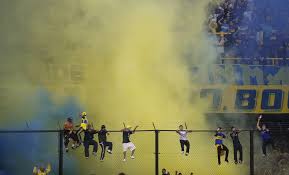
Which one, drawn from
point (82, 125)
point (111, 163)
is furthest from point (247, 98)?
point (82, 125)

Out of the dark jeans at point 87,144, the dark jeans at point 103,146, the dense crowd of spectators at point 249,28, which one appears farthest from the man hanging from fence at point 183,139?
the dense crowd of spectators at point 249,28

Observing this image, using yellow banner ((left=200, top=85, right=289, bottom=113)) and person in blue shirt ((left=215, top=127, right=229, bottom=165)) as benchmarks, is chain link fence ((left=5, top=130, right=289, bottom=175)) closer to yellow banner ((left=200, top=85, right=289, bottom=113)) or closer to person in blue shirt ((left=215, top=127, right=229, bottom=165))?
person in blue shirt ((left=215, top=127, right=229, bottom=165))

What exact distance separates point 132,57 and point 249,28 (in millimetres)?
3159

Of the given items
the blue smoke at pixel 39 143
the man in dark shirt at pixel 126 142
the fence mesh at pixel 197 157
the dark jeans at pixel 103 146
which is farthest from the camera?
the fence mesh at pixel 197 157

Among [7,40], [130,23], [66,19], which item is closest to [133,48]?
[130,23]

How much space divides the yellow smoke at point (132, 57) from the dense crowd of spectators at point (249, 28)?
363mm

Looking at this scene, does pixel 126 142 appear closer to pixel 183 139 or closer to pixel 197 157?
pixel 183 139

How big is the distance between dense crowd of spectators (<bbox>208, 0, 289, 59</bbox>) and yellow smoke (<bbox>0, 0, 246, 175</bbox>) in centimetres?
36

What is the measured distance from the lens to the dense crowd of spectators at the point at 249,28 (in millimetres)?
17250

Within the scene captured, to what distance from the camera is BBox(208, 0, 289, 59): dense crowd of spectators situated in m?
17.2

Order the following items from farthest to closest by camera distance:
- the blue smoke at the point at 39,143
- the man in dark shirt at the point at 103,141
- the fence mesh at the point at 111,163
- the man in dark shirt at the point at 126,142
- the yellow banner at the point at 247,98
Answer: the yellow banner at the point at 247,98, the fence mesh at the point at 111,163, the blue smoke at the point at 39,143, the man in dark shirt at the point at 126,142, the man in dark shirt at the point at 103,141

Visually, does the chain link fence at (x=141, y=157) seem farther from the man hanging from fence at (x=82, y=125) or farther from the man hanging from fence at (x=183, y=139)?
the man hanging from fence at (x=82, y=125)

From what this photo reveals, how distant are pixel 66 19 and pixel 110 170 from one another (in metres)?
4.01

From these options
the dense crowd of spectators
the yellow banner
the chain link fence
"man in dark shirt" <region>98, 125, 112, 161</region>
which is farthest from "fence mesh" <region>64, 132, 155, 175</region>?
the dense crowd of spectators
